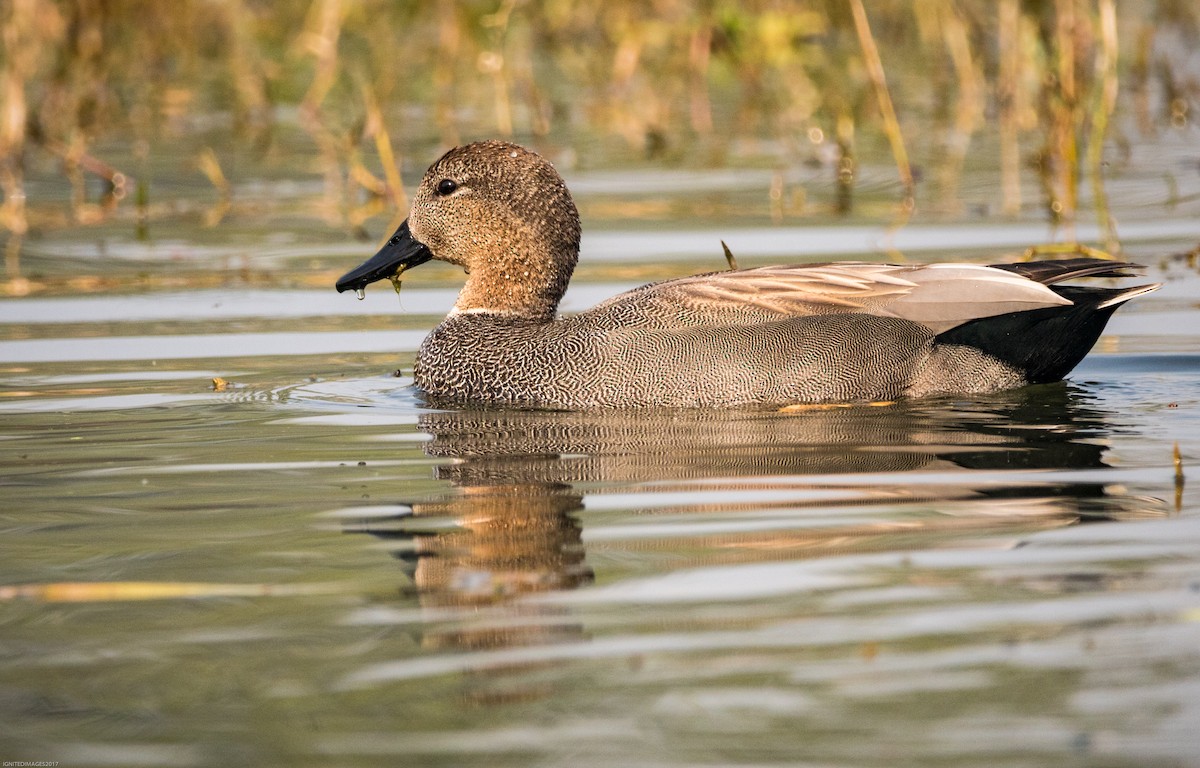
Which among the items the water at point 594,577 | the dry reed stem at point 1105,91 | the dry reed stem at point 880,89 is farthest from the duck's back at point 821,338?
the dry reed stem at point 880,89

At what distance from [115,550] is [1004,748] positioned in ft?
8.25

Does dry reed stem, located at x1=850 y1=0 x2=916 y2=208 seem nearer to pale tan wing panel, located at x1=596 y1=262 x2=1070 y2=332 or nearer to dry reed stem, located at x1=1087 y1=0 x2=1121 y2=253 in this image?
dry reed stem, located at x1=1087 y1=0 x2=1121 y2=253

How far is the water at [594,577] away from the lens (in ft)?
11.5

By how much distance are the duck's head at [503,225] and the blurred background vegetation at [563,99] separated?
9.85ft

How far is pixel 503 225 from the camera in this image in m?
7.74

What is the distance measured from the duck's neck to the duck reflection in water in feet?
2.63

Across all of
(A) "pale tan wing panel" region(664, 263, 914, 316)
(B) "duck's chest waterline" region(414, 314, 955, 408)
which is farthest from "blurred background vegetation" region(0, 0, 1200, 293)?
(B) "duck's chest waterline" region(414, 314, 955, 408)

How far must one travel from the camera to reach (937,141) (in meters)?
14.0

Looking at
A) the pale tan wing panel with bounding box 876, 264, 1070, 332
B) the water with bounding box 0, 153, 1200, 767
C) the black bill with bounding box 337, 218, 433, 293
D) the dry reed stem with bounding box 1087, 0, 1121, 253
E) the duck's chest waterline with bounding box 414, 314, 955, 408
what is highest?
the dry reed stem with bounding box 1087, 0, 1121, 253

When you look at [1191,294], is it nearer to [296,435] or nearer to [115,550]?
Answer: [296,435]

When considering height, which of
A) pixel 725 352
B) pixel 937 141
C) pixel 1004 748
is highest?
pixel 937 141

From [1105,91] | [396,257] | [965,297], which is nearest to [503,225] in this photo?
[396,257]

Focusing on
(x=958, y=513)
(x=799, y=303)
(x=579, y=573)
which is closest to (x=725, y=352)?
(x=799, y=303)

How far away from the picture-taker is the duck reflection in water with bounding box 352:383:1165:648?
464 cm
